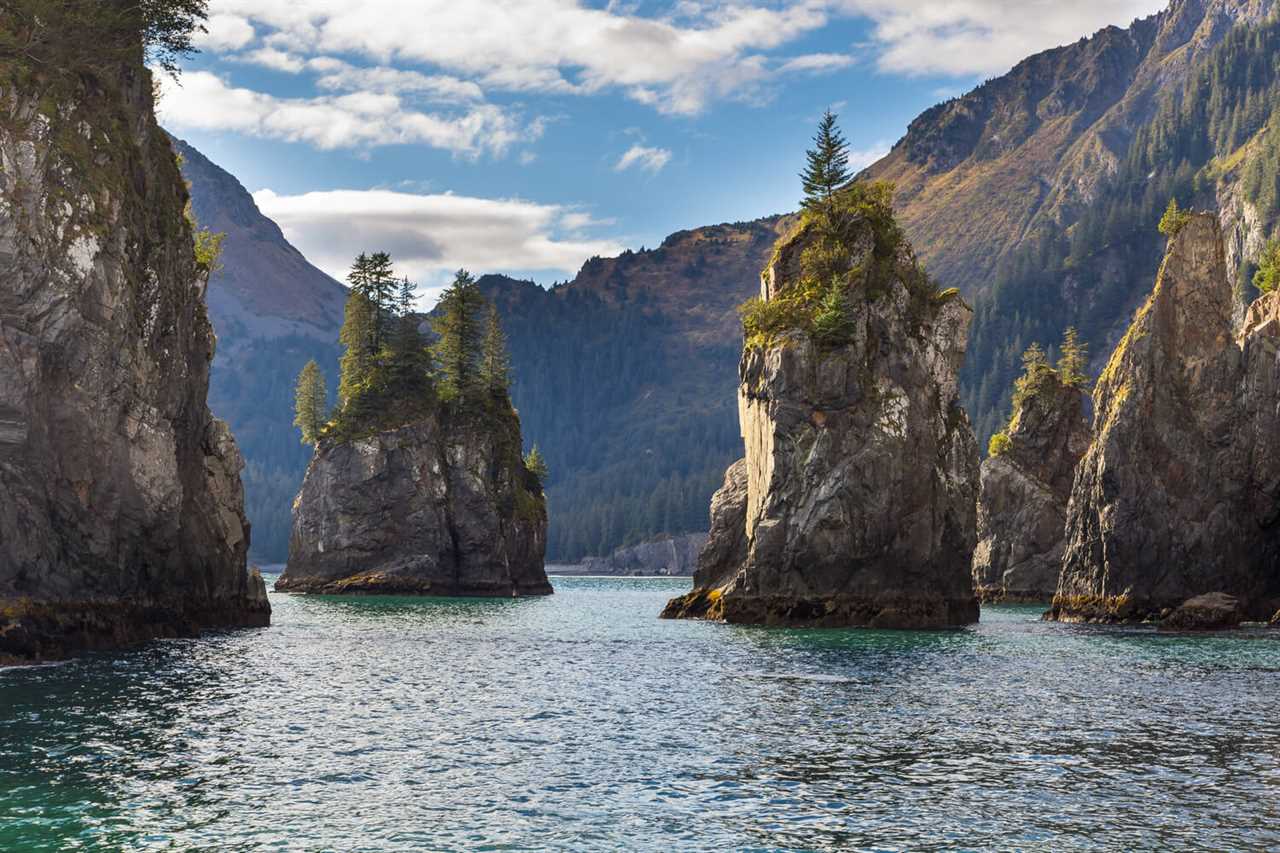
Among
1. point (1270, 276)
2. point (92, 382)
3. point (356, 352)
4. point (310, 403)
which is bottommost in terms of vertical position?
point (92, 382)

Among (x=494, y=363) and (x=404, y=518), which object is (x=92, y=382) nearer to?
(x=404, y=518)

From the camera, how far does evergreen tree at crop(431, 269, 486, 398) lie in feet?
478

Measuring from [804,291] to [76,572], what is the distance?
53.5 metres

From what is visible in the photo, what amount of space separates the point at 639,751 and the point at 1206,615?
64462 mm

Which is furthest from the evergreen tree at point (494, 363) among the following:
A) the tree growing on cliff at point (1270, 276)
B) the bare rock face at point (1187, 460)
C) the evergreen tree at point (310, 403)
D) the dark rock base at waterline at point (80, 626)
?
the tree growing on cliff at point (1270, 276)

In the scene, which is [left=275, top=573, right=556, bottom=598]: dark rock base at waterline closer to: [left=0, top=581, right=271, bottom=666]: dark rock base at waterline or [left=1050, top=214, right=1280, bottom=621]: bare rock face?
[left=0, top=581, right=271, bottom=666]: dark rock base at waterline

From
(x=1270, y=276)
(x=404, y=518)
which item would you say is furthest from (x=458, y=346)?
(x=1270, y=276)

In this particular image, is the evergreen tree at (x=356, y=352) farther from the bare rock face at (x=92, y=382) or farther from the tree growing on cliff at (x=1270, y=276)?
the tree growing on cliff at (x=1270, y=276)

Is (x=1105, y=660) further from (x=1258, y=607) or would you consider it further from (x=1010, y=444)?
(x=1010, y=444)

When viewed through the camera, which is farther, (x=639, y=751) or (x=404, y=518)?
(x=404, y=518)

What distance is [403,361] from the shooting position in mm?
141375

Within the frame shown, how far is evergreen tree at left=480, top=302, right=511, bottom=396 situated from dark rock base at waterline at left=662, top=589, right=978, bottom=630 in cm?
7105

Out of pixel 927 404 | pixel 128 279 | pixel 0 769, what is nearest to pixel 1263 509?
pixel 927 404

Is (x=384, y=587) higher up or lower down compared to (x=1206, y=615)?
lower down
